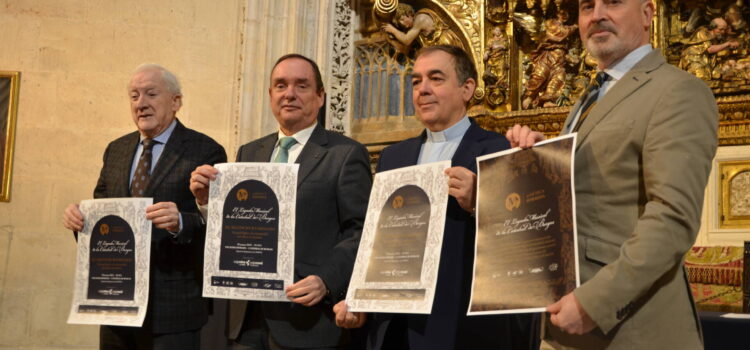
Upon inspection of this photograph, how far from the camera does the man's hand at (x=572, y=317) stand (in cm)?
187

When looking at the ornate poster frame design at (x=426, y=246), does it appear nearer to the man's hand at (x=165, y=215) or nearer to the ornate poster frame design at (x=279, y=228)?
the ornate poster frame design at (x=279, y=228)

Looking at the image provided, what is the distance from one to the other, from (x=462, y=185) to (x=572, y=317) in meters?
0.64

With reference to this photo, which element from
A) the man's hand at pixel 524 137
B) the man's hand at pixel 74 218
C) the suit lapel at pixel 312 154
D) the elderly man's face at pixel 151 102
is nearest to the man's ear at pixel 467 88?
the suit lapel at pixel 312 154

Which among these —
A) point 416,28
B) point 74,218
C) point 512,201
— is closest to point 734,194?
point 416,28

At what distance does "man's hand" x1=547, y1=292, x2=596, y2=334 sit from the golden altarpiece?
3.56 m

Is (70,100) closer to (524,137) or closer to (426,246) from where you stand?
(426,246)

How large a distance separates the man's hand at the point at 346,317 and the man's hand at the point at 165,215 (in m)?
0.74

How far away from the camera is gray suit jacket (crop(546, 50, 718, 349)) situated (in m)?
1.86

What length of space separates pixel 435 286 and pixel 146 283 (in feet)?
3.97

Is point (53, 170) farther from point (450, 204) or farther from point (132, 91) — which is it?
point (450, 204)

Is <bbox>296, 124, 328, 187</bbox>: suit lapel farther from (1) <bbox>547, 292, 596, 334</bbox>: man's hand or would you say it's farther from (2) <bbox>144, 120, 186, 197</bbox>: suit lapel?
(1) <bbox>547, 292, 596, 334</bbox>: man's hand

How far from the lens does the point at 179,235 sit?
3098 mm

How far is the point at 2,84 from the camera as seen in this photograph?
610 cm

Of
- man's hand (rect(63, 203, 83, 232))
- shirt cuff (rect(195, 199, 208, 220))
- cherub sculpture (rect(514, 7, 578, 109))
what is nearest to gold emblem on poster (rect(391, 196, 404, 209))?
shirt cuff (rect(195, 199, 208, 220))
